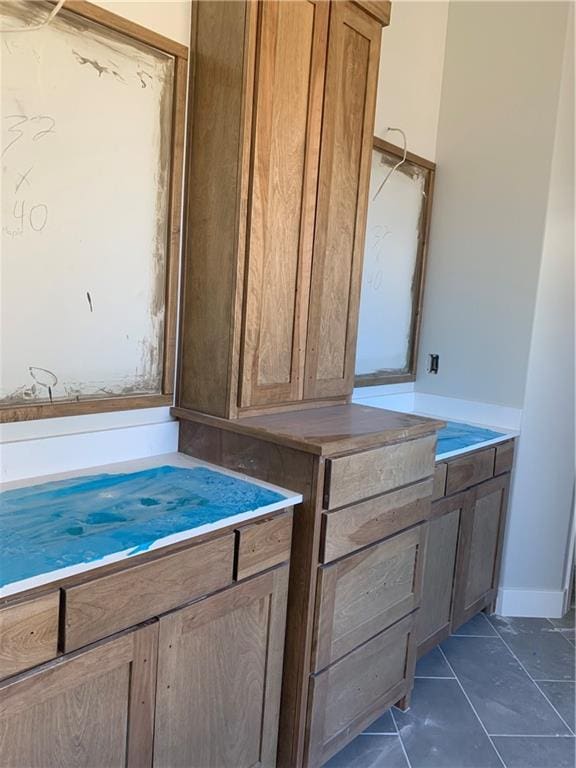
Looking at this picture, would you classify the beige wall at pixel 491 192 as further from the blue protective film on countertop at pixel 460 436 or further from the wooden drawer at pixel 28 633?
the wooden drawer at pixel 28 633

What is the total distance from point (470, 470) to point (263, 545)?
3.94 ft

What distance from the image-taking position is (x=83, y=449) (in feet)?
5.50

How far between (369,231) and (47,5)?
1.51 m

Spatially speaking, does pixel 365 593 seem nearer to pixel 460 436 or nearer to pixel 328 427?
pixel 328 427

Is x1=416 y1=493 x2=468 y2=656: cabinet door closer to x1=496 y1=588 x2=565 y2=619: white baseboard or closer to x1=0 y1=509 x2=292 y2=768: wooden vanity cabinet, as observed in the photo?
x1=496 y1=588 x2=565 y2=619: white baseboard

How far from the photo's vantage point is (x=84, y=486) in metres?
1.52

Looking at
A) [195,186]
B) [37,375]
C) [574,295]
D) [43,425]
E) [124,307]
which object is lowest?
[43,425]

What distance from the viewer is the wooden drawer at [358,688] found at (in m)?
1.69

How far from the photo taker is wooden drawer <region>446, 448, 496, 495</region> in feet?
7.56

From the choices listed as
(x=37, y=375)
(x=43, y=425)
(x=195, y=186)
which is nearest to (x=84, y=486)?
(x=43, y=425)

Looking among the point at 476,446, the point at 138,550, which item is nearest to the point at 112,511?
the point at 138,550

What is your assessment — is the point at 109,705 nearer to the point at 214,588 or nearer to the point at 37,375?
the point at 214,588

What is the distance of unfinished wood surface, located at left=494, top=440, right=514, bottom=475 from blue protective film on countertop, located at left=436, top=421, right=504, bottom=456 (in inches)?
2.3

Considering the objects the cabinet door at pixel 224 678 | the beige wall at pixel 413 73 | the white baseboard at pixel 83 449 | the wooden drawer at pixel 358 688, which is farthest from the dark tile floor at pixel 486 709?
the beige wall at pixel 413 73
